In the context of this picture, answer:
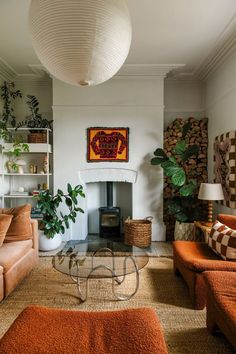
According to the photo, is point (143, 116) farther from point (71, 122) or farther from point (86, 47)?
point (86, 47)

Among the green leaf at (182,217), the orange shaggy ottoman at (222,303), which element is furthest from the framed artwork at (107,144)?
the orange shaggy ottoman at (222,303)

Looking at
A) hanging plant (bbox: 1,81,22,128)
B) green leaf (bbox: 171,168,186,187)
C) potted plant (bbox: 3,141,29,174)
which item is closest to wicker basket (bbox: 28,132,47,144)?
potted plant (bbox: 3,141,29,174)

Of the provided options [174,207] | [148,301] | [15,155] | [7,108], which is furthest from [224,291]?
[7,108]

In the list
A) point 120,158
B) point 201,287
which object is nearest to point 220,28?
point 120,158

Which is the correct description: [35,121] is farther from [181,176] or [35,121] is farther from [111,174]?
[181,176]

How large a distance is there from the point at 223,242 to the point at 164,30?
97.8 inches

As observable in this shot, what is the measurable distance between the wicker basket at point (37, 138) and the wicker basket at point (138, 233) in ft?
6.35

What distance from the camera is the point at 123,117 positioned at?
Result: 14.8ft

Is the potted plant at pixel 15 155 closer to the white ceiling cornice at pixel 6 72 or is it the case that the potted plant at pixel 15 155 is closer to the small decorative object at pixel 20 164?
the small decorative object at pixel 20 164

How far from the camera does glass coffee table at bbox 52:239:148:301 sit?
2520mm

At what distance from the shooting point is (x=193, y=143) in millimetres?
4742

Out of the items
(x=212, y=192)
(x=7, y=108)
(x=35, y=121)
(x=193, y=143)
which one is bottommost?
(x=212, y=192)

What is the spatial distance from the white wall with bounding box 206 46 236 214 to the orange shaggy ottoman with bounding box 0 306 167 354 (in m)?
2.52

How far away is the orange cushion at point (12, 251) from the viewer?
255 centimetres
